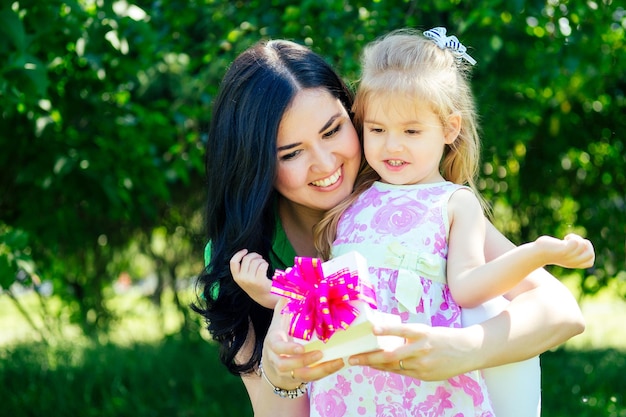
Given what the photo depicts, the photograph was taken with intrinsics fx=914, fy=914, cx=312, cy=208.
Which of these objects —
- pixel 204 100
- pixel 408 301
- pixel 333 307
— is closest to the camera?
pixel 333 307

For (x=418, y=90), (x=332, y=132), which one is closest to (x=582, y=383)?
(x=332, y=132)

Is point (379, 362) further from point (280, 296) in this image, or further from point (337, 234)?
point (337, 234)

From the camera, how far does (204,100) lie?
445 centimetres

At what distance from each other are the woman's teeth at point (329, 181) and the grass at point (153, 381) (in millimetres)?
2381

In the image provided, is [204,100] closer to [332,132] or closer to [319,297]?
[332,132]

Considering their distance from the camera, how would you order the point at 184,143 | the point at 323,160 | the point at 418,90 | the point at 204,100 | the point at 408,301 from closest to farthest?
the point at 408,301 → the point at 418,90 → the point at 323,160 → the point at 204,100 → the point at 184,143

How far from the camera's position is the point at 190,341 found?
5312mm

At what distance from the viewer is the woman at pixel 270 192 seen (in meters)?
2.09

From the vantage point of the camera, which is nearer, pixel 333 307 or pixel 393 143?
pixel 333 307

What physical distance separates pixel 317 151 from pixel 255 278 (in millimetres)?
387

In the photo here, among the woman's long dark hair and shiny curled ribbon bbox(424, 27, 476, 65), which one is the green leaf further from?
shiny curled ribbon bbox(424, 27, 476, 65)

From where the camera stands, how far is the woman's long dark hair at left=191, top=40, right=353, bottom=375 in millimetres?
2295

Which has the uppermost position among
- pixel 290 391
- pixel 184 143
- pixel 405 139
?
pixel 405 139

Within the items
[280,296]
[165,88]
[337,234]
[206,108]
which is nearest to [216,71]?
[206,108]
